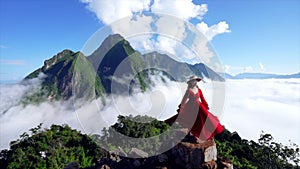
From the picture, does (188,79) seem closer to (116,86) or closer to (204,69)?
(204,69)

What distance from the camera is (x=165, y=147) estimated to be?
12133 millimetres

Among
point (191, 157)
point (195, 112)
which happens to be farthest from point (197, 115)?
point (191, 157)

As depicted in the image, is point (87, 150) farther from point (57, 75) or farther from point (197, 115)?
point (57, 75)

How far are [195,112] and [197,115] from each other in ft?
0.43

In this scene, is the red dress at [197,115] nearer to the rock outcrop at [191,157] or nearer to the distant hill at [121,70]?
the distant hill at [121,70]

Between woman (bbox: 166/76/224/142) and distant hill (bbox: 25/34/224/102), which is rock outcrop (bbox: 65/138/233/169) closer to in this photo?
woman (bbox: 166/76/224/142)

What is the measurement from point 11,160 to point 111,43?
26968mm

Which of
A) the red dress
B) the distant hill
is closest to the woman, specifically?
the red dress

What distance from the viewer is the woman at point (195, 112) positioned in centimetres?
919

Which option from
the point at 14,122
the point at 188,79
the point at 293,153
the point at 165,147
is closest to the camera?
the point at 188,79

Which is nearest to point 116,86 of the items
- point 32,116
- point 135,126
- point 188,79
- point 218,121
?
point 188,79

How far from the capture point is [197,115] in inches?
365

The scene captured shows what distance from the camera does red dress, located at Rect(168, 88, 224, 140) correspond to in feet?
30.2

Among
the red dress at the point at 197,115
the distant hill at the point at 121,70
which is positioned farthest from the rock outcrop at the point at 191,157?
the distant hill at the point at 121,70
